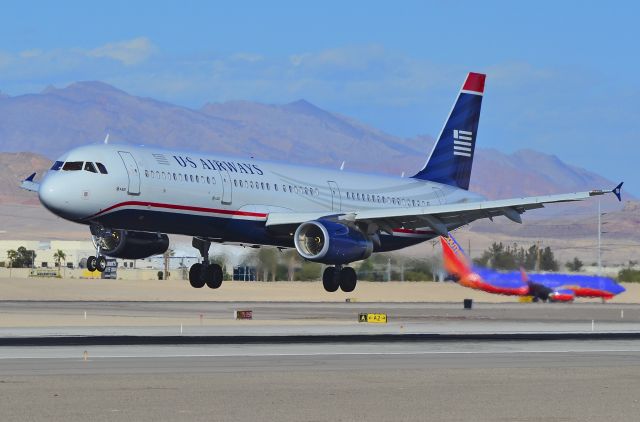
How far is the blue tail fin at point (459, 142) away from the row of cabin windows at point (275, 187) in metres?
10.4

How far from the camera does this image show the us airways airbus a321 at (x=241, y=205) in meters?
54.2

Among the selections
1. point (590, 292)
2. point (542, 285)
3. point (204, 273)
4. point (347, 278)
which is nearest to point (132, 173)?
point (204, 273)

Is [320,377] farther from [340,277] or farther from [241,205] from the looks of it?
[340,277]

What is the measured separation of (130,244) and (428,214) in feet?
45.9

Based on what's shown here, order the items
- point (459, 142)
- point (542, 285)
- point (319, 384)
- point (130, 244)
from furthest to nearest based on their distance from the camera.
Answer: point (542, 285) < point (459, 142) < point (130, 244) < point (319, 384)

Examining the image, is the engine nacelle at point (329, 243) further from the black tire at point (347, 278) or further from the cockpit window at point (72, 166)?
the cockpit window at point (72, 166)

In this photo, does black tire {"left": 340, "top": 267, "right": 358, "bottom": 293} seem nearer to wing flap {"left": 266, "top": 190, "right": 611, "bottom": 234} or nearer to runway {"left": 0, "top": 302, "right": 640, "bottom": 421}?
runway {"left": 0, "top": 302, "right": 640, "bottom": 421}

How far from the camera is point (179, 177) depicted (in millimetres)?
56000

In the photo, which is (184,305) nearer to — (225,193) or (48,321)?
(48,321)

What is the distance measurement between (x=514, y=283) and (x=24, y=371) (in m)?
80.6

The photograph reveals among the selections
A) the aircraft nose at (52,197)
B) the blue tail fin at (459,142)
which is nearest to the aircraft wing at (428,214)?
the blue tail fin at (459,142)

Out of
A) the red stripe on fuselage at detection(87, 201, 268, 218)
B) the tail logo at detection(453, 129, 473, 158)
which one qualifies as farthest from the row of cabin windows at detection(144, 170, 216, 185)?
the tail logo at detection(453, 129, 473, 158)

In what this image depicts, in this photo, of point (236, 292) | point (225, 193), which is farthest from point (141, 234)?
point (236, 292)

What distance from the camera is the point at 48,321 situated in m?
73.6
